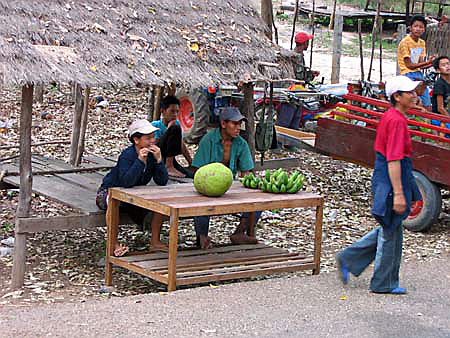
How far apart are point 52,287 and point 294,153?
7552mm

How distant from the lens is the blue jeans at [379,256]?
7.34 m

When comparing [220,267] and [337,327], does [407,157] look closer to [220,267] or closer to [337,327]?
[337,327]

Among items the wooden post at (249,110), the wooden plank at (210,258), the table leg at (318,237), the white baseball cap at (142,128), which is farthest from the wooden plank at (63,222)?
the wooden post at (249,110)

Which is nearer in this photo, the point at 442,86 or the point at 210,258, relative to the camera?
the point at 210,258

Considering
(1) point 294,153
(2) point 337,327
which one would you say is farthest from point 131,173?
(1) point 294,153

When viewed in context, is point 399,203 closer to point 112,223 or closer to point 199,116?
point 112,223

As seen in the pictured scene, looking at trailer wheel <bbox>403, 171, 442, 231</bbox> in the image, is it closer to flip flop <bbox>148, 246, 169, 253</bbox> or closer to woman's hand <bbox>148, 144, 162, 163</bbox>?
flip flop <bbox>148, 246, 169, 253</bbox>

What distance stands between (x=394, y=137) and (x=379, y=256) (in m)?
1.06

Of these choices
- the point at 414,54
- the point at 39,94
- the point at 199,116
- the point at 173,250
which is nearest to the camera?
the point at 173,250

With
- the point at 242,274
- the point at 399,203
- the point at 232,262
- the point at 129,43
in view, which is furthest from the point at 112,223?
the point at 399,203

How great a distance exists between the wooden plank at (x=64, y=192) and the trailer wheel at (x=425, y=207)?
13.1 feet

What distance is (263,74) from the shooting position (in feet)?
30.0

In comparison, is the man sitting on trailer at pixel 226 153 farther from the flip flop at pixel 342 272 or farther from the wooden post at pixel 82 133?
the wooden post at pixel 82 133

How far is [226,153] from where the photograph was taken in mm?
9148
